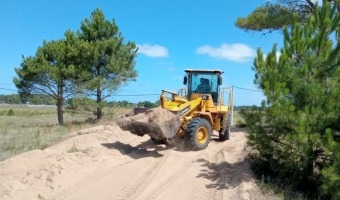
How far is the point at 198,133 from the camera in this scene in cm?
1123

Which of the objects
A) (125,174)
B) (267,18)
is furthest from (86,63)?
(125,174)

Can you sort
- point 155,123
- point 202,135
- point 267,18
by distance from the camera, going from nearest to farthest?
point 155,123, point 202,135, point 267,18

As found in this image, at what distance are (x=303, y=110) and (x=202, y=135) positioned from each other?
14.2ft

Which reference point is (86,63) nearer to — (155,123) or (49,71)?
(49,71)

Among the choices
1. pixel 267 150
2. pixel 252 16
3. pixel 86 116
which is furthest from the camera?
pixel 86 116

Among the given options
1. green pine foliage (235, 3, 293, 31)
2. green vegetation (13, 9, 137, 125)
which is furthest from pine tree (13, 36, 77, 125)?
green pine foliage (235, 3, 293, 31)

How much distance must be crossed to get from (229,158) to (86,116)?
15.3 meters

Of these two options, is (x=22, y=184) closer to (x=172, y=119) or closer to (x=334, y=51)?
(x=172, y=119)

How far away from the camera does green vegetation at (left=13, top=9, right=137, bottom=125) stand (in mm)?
22875

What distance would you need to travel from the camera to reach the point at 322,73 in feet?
25.9

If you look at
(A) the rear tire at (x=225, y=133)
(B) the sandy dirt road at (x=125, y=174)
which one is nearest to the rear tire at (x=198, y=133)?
(B) the sandy dirt road at (x=125, y=174)

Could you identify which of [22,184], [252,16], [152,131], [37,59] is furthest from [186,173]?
[37,59]

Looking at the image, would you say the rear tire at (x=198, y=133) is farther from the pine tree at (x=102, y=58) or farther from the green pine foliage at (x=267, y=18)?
the pine tree at (x=102, y=58)

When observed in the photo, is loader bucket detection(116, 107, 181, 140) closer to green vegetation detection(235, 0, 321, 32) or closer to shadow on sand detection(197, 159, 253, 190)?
shadow on sand detection(197, 159, 253, 190)
